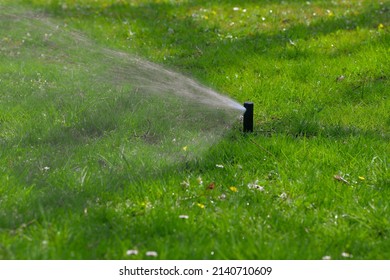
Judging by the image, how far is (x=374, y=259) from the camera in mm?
3609

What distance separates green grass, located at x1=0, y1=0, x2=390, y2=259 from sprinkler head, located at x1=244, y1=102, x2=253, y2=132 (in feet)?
0.25

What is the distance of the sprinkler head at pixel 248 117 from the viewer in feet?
17.2

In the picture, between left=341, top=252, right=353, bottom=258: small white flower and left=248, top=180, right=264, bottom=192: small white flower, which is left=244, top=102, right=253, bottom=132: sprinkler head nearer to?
left=248, top=180, right=264, bottom=192: small white flower

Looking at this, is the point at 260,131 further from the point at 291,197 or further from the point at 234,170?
the point at 291,197

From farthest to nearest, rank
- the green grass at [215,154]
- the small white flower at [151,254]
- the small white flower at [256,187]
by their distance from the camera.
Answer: the small white flower at [256,187], the green grass at [215,154], the small white flower at [151,254]

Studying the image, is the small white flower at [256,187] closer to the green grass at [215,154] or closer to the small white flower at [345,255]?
the green grass at [215,154]

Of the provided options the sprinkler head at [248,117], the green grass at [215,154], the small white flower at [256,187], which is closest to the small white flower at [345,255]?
the green grass at [215,154]

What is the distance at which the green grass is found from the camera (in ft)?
12.3

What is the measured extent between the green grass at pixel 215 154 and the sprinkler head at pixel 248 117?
3.0 inches

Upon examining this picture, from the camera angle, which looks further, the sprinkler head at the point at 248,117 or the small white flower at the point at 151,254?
the sprinkler head at the point at 248,117

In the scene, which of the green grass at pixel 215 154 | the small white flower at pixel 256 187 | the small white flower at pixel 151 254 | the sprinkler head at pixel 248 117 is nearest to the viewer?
the small white flower at pixel 151 254

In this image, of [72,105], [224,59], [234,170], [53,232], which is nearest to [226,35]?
[224,59]

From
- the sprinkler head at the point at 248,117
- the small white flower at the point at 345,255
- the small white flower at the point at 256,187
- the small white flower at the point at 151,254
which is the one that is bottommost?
the small white flower at the point at 345,255
